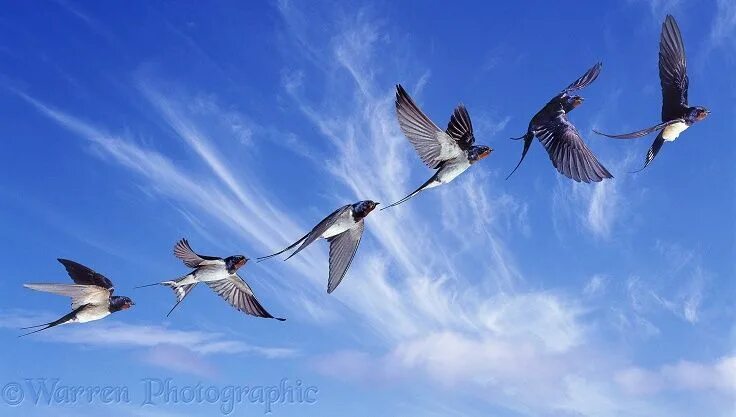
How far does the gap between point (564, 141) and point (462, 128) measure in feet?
3.16

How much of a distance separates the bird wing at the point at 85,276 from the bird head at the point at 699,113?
7.18 meters

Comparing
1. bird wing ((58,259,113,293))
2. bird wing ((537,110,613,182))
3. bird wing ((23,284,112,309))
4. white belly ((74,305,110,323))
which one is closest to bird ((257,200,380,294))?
bird wing ((537,110,613,182))

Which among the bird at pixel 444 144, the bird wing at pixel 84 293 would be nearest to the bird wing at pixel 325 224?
the bird at pixel 444 144

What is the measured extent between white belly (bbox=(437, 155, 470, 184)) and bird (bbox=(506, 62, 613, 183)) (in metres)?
0.53

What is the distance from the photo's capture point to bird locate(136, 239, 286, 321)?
25.6 feet

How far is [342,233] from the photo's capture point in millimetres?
6867

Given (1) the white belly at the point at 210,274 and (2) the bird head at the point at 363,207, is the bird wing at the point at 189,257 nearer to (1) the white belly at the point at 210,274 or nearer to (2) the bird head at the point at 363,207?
(1) the white belly at the point at 210,274

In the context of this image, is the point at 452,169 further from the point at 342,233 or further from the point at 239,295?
the point at 239,295

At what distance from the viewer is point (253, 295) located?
323 inches

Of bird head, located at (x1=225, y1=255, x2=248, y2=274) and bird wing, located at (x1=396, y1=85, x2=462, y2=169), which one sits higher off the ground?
bird wing, located at (x1=396, y1=85, x2=462, y2=169)

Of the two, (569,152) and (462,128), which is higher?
Result: (462,128)

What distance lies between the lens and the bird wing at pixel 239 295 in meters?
8.16

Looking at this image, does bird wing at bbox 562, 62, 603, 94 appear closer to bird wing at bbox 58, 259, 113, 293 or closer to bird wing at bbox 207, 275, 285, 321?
bird wing at bbox 207, 275, 285, 321

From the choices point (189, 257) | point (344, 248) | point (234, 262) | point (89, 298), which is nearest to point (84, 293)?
point (89, 298)
